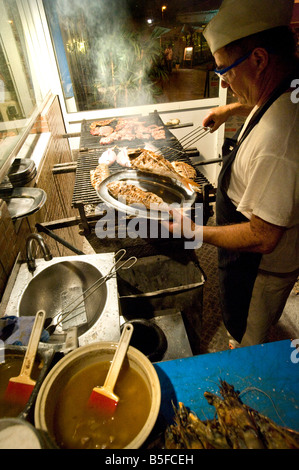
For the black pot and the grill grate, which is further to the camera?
the grill grate

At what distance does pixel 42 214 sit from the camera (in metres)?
3.22

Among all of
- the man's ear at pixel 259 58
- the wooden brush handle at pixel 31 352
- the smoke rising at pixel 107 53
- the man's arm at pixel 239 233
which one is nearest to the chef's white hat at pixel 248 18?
the man's ear at pixel 259 58

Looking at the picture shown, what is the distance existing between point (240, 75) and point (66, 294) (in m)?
2.18

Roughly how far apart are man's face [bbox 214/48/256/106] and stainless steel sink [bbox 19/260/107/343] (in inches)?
71.2

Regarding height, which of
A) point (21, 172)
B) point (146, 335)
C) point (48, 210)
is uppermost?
point (21, 172)

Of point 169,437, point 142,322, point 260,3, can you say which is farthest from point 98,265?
point 260,3

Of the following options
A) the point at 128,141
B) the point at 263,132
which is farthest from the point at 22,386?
the point at 128,141

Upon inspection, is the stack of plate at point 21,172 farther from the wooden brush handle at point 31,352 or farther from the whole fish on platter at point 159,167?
the wooden brush handle at point 31,352

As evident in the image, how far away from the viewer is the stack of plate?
2.44m

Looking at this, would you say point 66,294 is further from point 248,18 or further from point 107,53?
point 107,53

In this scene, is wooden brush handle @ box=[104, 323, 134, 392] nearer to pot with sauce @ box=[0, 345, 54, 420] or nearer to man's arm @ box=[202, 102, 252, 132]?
pot with sauce @ box=[0, 345, 54, 420]

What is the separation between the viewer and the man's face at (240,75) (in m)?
1.75

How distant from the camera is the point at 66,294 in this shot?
2.20 meters

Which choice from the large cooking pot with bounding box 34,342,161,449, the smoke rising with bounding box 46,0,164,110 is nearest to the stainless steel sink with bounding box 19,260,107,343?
the large cooking pot with bounding box 34,342,161,449
